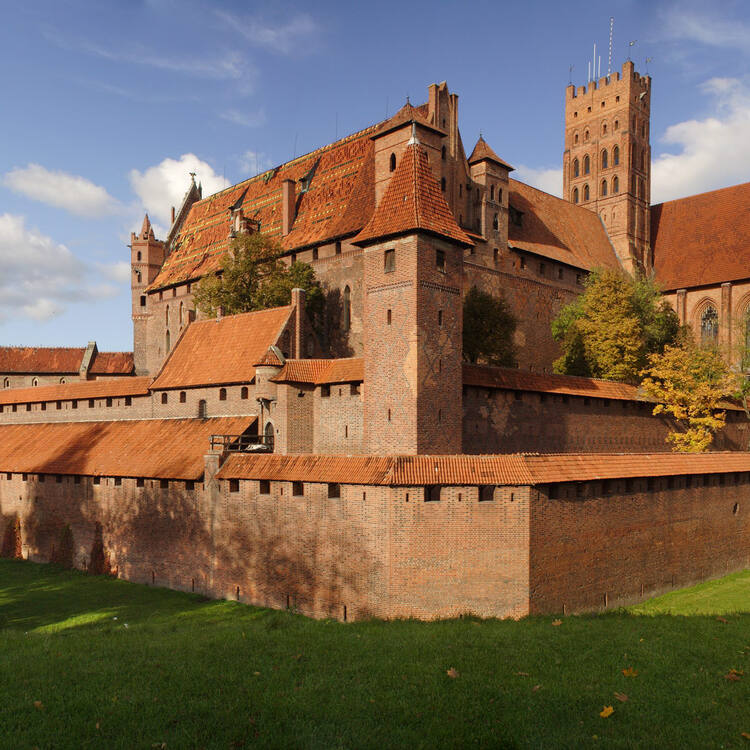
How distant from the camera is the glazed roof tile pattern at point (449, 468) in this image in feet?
62.3

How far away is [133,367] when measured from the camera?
56.8 meters

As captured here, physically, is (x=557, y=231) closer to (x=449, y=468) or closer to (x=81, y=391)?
(x=81, y=391)

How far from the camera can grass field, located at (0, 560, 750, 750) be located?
9.62 meters

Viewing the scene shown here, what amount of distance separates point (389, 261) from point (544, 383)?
9143 millimetres

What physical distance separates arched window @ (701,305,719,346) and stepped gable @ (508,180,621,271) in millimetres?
6867

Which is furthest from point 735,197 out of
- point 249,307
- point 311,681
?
point 311,681

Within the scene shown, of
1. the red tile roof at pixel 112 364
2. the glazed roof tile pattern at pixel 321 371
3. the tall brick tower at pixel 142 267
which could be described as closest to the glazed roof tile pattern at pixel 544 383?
the glazed roof tile pattern at pixel 321 371

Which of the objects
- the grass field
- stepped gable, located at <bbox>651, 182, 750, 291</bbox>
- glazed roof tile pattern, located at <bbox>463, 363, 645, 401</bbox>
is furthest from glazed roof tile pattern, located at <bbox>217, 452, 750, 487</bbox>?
stepped gable, located at <bbox>651, 182, 750, 291</bbox>

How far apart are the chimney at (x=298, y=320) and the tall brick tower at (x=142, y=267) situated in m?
26.8

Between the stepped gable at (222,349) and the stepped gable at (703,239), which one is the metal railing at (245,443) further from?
the stepped gable at (703,239)

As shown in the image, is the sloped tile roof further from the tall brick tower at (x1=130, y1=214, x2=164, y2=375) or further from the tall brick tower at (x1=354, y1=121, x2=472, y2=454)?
the tall brick tower at (x1=354, y1=121, x2=472, y2=454)

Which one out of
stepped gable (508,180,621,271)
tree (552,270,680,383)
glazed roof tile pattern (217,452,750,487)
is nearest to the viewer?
glazed roof tile pattern (217,452,750,487)

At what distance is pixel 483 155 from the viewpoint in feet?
126

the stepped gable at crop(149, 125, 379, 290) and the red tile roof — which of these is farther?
the red tile roof
